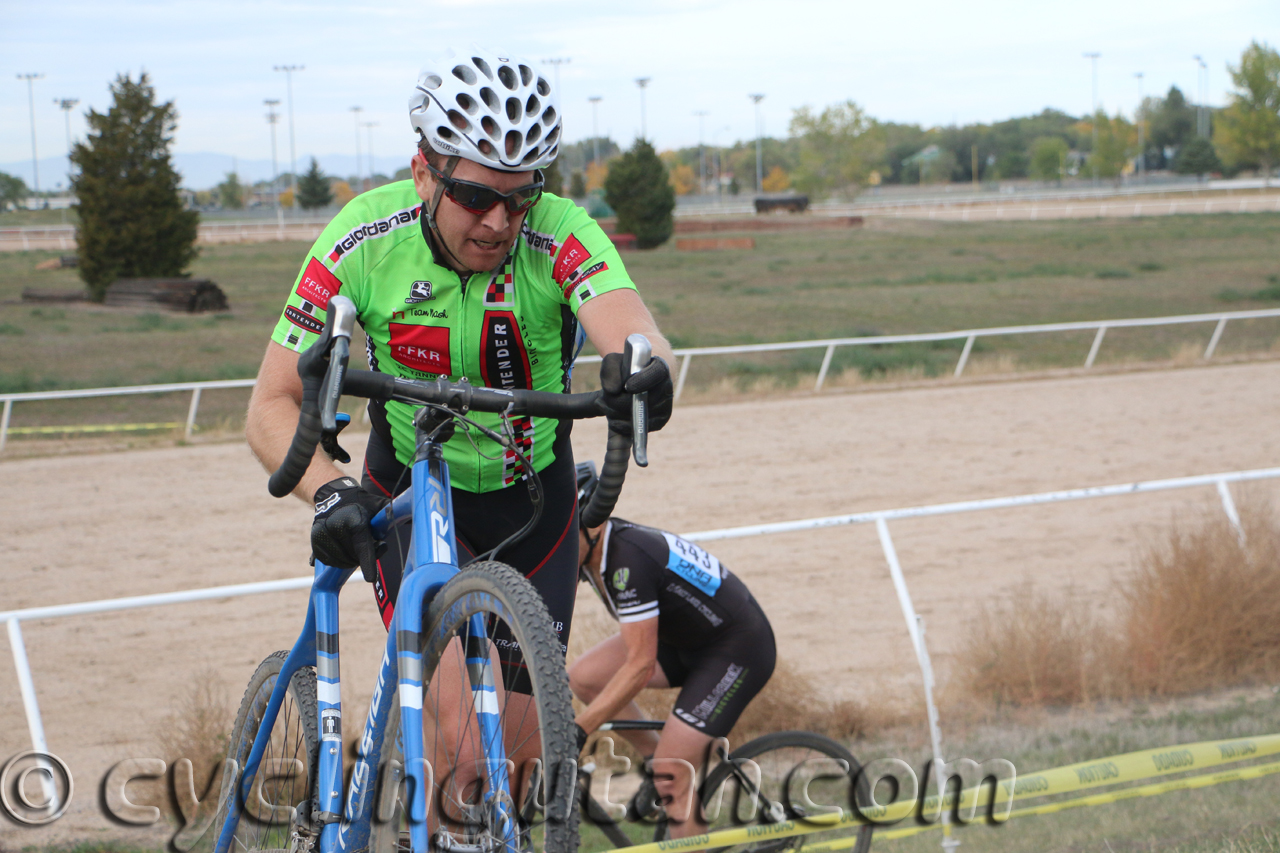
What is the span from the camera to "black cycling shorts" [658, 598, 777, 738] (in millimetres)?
4551

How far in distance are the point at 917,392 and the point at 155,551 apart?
452 inches

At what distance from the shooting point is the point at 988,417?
621 inches

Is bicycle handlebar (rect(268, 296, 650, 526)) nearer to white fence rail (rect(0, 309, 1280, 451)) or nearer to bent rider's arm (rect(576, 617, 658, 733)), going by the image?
bent rider's arm (rect(576, 617, 658, 733))

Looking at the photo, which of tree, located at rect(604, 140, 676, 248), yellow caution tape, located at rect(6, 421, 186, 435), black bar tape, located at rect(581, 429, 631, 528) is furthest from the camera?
tree, located at rect(604, 140, 676, 248)

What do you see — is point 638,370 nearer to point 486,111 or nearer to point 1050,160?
point 486,111

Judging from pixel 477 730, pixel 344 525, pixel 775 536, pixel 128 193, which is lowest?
pixel 775 536

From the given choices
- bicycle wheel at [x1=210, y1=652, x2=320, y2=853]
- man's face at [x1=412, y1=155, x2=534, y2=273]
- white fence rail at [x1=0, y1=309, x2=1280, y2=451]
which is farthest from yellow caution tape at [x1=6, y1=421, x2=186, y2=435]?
man's face at [x1=412, y1=155, x2=534, y2=273]

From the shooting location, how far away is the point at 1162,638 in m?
6.98

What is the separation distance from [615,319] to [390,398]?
662mm

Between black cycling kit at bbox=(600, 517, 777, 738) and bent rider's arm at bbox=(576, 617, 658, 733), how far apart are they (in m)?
0.05

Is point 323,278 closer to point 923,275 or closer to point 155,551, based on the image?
point 155,551

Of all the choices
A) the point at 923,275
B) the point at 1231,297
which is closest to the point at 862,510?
the point at 1231,297

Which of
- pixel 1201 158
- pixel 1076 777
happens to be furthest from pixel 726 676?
pixel 1201 158

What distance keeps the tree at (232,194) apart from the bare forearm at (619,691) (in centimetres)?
12530
